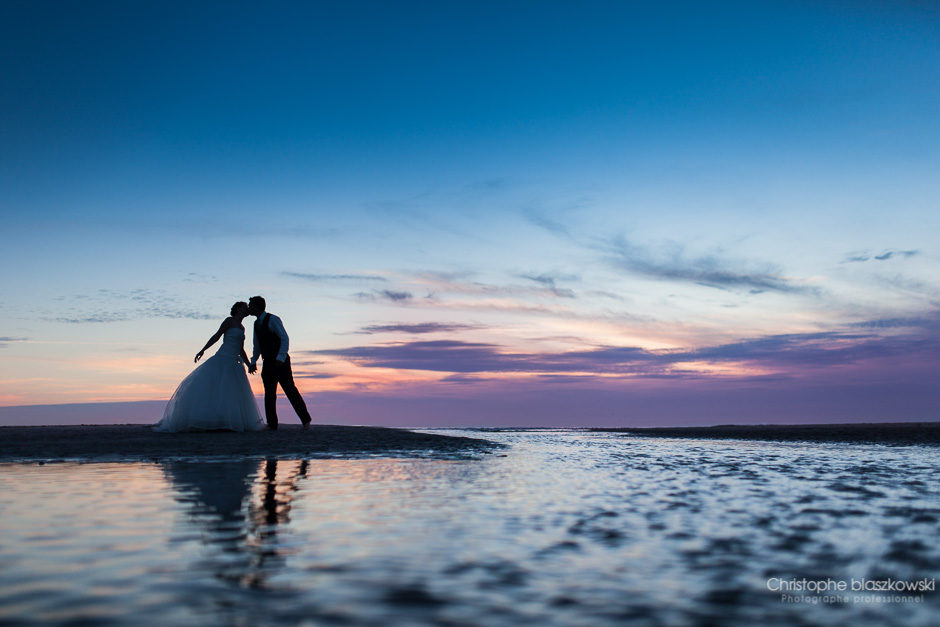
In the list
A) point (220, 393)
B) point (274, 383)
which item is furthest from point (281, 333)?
point (220, 393)

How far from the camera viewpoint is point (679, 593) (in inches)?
139

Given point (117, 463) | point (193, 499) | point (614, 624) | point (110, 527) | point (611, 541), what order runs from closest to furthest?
point (614, 624) < point (611, 541) < point (110, 527) < point (193, 499) < point (117, 463)

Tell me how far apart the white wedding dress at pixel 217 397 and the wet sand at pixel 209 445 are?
0.57 metres

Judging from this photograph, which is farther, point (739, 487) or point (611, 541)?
point (739, 487)

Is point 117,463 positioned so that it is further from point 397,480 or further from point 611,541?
point 611,541

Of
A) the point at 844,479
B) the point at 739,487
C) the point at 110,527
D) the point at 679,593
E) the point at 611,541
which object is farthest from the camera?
the point at 844,479

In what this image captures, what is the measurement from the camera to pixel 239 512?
584 centimetres

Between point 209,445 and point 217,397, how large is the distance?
12.3ft

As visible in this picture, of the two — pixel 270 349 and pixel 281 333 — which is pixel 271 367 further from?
pixel 281 333

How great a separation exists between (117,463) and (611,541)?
9313 millimetres

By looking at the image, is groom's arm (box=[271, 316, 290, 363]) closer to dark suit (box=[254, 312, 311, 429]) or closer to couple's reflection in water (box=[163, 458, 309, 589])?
dark suit (box=[254, 312, 311, 429])

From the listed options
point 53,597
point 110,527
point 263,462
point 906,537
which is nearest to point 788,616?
point 906,537

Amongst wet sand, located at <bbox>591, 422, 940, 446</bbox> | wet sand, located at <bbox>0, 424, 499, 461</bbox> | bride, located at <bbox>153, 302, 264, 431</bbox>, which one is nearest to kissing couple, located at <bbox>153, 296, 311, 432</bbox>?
bride, located at <bbox>153, 302, 264, 431</bbox>

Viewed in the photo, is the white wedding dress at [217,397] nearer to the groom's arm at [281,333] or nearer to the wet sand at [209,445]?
the wet sand at [209,445]
